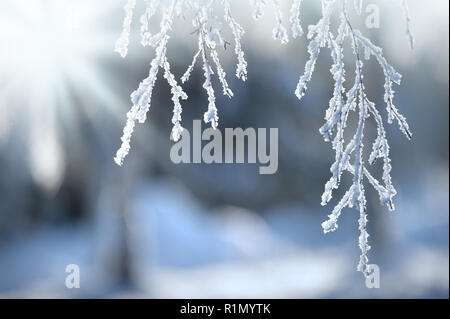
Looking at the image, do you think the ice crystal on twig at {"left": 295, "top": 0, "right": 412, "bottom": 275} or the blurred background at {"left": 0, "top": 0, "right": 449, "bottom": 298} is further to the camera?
the blurred background at {"left": 0, "top": 0, "right": 449, "bottom": 298}

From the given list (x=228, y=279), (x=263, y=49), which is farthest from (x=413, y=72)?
(x=228, y=279)

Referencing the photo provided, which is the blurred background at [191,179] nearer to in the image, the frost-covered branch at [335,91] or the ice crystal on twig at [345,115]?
the frost-covered branch at [335,91]

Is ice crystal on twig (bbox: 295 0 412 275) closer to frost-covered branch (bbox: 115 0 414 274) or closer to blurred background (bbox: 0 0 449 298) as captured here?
frost-covered branch (bbox: 115 0 414 274)

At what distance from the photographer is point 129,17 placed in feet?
3.63

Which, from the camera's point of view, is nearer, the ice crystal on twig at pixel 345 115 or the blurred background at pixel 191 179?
the ice crystal on twig at pixel 345 115

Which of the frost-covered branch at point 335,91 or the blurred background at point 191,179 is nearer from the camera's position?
the frost-covered branch at point 335,91

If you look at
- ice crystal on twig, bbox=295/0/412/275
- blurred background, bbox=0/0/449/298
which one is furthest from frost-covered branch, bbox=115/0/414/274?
blurred background, bbox=0/0/449/298

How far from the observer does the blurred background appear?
4.28 metres

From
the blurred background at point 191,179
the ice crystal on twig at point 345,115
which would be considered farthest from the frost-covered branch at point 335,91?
the blurred background at point 191,179

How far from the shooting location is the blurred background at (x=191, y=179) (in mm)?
4277

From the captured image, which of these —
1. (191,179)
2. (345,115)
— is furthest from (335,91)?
(191,179)

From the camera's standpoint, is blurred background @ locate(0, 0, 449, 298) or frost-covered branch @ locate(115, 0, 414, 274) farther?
blurred background @ locate(0, 0, 449, 298)
